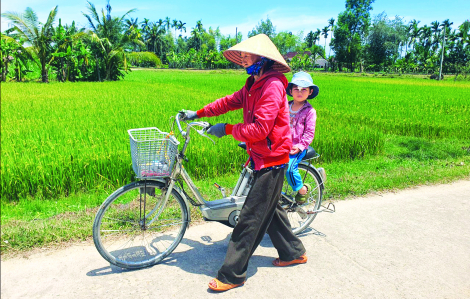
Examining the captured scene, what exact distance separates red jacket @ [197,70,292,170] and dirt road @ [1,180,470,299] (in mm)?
890

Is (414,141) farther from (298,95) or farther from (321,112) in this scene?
(298,95)

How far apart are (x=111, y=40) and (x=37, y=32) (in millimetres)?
5244

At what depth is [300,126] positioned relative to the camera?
10.8 ft

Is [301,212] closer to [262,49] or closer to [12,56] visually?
[262,49]

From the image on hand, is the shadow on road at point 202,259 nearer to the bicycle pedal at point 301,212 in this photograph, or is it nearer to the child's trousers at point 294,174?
the bicycle pedal at point 301,212

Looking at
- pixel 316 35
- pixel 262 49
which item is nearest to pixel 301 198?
pixel 262 49

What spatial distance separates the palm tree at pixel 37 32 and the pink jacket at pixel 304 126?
20.8 metres

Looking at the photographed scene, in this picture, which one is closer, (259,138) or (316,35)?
(259,138)

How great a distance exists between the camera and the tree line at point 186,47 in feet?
67.9

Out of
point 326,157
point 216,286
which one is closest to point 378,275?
point 216,286

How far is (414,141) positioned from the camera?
7.18 m

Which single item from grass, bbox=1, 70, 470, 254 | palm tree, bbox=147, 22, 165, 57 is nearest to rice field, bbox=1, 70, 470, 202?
grass, bbox=1, 70, 470, 254

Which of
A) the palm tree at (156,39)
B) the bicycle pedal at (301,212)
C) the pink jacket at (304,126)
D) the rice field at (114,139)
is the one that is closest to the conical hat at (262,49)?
the pink jacket at (304,126)

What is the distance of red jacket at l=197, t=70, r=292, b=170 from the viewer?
2291 mm
